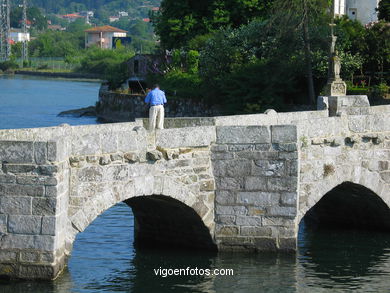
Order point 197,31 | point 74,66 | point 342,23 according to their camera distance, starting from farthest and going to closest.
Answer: point 74,66, point 197,31, point 342,23

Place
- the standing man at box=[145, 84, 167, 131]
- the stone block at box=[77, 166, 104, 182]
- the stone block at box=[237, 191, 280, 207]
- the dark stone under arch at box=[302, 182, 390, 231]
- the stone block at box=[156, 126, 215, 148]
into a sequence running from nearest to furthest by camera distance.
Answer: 1. the stone block at box=[77, 166, 104, 182]
2. the stone block at box=[156, 126, 215, 148]
3. the stone block at box=[237, 191, 280, 207]
4. the standing man at box=[145, 84, 167, 131]
5. the dark stone under arch at box=[302, 182, 390, 231]

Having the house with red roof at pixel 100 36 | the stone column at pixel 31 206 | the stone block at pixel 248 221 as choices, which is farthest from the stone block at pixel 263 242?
the house with red roof at pixel 100 36

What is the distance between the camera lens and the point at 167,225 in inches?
774

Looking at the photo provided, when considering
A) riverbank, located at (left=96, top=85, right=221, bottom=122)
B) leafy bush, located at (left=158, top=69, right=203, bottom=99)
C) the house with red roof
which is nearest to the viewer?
riverbank, located at (left=96, top=85, right=221, bottom=122)

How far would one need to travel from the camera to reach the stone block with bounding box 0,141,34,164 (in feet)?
49.9

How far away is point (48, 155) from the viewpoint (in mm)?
15125

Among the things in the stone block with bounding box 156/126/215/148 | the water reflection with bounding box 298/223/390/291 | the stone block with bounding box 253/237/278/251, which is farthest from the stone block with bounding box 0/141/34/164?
the water reflection with bounding box 298/223/390/291

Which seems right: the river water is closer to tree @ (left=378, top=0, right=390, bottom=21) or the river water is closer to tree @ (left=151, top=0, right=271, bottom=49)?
tree @ (left=378, top=0, right=390, bottom=21)

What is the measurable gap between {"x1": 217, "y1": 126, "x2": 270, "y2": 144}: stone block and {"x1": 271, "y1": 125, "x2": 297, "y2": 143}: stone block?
0.13 metres

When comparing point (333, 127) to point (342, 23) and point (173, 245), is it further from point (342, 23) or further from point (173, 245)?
point (342, 23)

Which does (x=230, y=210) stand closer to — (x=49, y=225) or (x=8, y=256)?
(x=49, y=225)

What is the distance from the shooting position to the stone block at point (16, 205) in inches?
606

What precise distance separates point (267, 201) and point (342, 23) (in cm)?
2790

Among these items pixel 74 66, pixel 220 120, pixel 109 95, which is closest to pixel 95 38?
pixel 74 66
